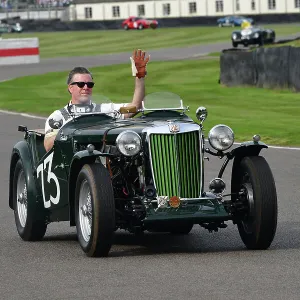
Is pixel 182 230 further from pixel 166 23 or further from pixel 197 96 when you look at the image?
pixel 166 23

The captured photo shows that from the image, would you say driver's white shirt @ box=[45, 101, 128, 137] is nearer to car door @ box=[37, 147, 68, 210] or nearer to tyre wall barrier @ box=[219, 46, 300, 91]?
car door @ box=[37, 147, 68, 210]

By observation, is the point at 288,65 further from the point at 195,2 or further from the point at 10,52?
the point at 195,2

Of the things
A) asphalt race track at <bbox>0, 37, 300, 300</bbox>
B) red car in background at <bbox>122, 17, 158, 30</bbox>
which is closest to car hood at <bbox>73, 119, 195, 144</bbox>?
asphalt race track at <bbox>0, 37, 300, 300</bbox>

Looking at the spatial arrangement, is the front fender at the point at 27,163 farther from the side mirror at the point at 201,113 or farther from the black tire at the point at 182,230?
the side mirror at the point at 201,113

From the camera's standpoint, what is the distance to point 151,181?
8398 millimetres

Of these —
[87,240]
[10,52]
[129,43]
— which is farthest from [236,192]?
[129,43]

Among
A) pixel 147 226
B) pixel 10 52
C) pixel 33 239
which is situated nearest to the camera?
pixel 147 226

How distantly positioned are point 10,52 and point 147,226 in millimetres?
43935

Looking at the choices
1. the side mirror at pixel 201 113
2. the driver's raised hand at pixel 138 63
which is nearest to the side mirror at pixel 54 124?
the driver's raised hand at pixel 138 63

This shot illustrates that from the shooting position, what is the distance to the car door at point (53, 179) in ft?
29.2

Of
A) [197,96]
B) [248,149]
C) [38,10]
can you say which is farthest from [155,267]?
[38,10]

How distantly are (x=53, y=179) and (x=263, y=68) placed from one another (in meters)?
21.7

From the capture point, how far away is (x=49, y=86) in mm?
36344

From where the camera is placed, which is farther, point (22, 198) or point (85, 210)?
point (22, 198)
